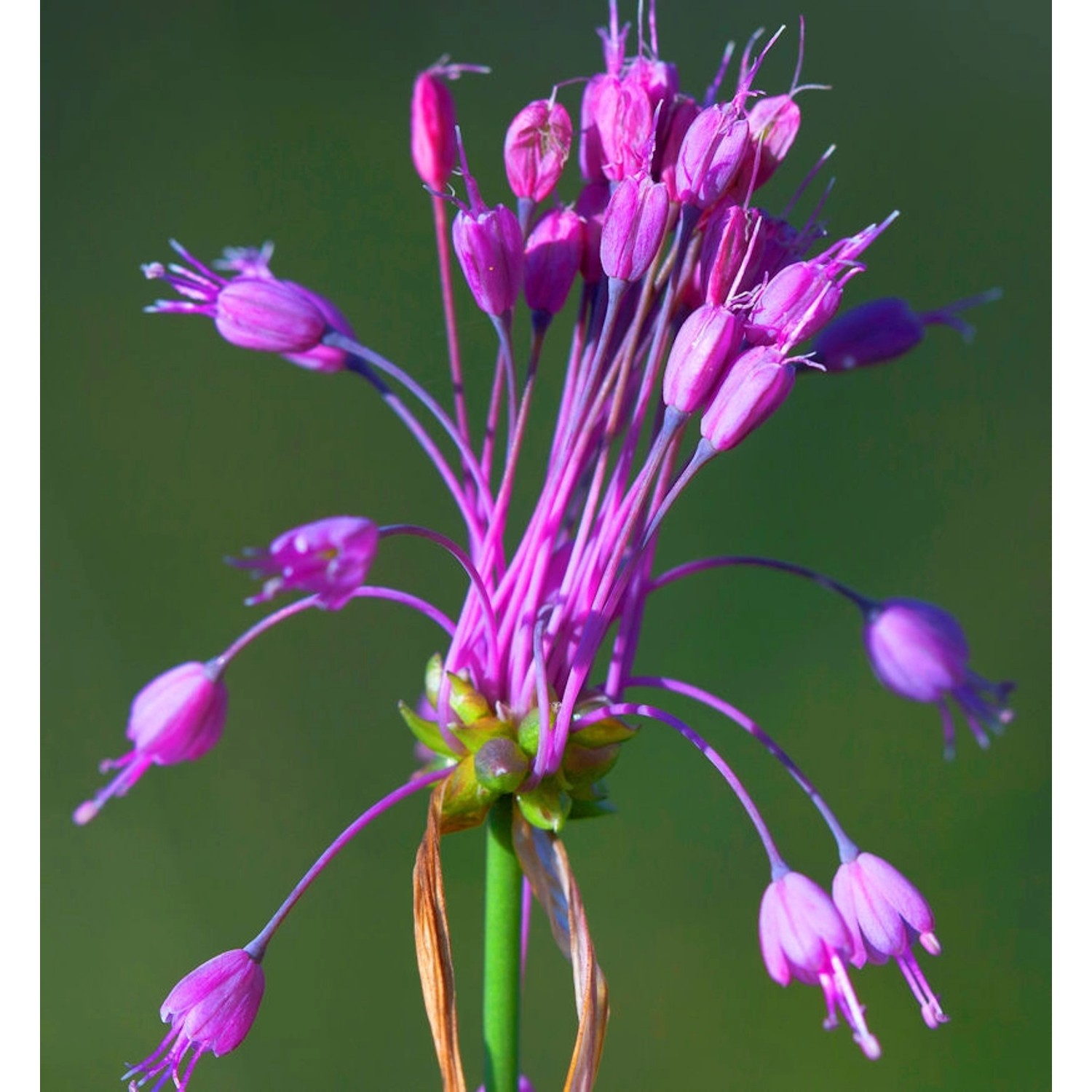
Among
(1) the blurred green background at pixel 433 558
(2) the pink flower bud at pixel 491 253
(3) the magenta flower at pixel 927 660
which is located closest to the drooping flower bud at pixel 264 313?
(2) the pink flower bud at pixel 491 253

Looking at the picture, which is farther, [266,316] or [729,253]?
[266,316]

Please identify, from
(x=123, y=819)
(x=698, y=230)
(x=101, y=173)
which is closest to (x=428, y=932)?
(x=698, y=230)

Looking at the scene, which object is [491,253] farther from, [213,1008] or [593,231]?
[213,1008]

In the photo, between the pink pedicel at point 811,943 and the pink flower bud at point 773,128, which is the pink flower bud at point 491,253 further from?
the pink pedicel at point 811,943

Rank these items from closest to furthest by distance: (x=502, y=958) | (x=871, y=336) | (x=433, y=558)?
1. (x=502, y=958)
2. (x=871, y=336)
3. (x=433, y=558)

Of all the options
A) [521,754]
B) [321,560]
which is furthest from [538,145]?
[521,754]

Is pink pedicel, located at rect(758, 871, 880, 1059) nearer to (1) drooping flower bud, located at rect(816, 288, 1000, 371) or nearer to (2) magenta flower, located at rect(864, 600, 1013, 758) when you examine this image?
(2) magenta flower, located at rect(864, 600, 1013, 758)

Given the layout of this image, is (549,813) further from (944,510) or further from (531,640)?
(944,510)
